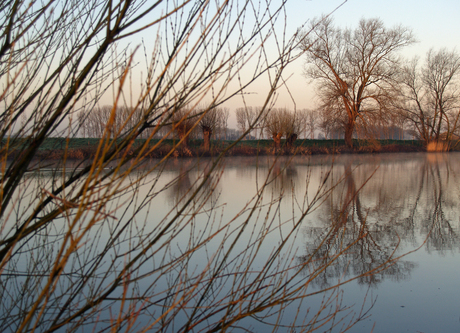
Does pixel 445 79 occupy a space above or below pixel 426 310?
above

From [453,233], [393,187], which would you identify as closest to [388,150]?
[393,187]

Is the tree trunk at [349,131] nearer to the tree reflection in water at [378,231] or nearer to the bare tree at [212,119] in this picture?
the bare tree at [212,119]

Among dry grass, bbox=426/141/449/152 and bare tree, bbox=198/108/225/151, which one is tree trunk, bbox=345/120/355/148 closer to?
dry grass, bbox=426/141/449/152

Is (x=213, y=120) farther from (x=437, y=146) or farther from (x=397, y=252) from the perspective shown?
(x=437, y=146)

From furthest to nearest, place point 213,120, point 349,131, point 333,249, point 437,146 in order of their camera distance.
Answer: point 437,146
point 349,131
point 333,249
point 213,120


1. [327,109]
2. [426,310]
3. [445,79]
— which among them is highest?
[445,79]

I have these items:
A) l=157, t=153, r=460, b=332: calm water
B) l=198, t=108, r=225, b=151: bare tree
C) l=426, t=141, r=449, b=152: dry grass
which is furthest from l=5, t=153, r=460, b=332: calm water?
l=426, t=141, r=449, b=152: dry grass

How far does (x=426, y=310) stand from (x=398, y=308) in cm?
17

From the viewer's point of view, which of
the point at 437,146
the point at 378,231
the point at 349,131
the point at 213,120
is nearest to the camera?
the point at 213,120

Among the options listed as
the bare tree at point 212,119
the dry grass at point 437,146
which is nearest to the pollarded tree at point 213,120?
the bare tree at point 212,119

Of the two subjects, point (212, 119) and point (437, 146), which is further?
point (437, 146)

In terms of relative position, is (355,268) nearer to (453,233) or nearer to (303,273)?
(303,273)

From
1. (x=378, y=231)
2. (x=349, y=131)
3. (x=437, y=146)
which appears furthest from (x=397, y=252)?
(x=437, y=146)

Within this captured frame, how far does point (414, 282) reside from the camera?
2803 millimetres
